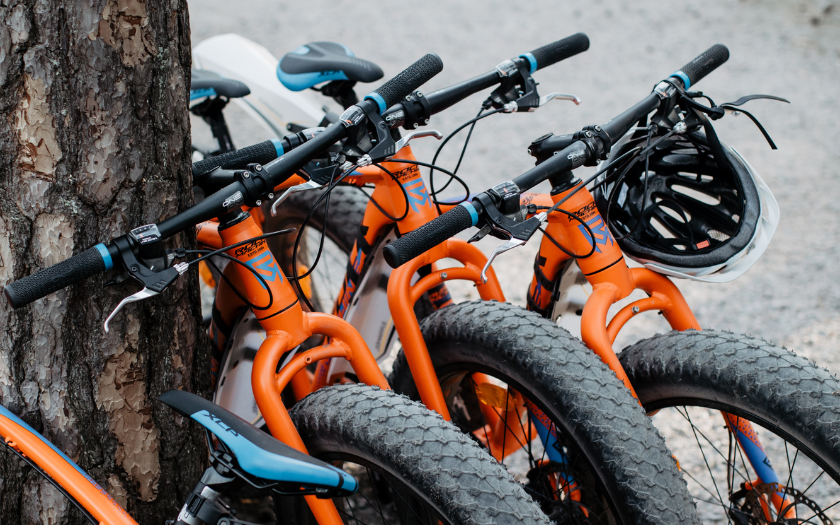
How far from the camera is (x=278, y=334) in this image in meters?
1.50

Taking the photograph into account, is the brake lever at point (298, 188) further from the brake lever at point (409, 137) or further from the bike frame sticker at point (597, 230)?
the bike frame sticker at point (597, 230)

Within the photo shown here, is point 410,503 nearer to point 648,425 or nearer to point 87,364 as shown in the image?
point 648,425

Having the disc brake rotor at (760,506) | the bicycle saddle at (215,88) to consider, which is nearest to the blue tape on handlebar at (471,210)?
the disc brake rotor at (760,506)

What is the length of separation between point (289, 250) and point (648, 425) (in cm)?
146

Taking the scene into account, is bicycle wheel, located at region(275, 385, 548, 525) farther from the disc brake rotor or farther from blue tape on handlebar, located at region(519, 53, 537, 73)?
blue tape on handlebar, located at region(519, 53, 537, 73)

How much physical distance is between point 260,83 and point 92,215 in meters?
1.52

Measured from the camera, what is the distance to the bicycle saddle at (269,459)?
3.49 ft

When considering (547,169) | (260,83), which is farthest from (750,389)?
(260,83)

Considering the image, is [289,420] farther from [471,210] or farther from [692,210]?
[692,210]

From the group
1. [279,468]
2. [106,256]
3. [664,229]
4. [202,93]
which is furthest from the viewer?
[664,229]

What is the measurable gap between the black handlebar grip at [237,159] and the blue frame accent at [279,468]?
61 cm

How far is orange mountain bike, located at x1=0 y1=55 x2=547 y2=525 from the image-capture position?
44.8 inches

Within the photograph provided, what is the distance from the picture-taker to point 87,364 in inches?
56.4

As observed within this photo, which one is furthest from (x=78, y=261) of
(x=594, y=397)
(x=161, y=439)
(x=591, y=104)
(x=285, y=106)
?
(x=591, y=104)
